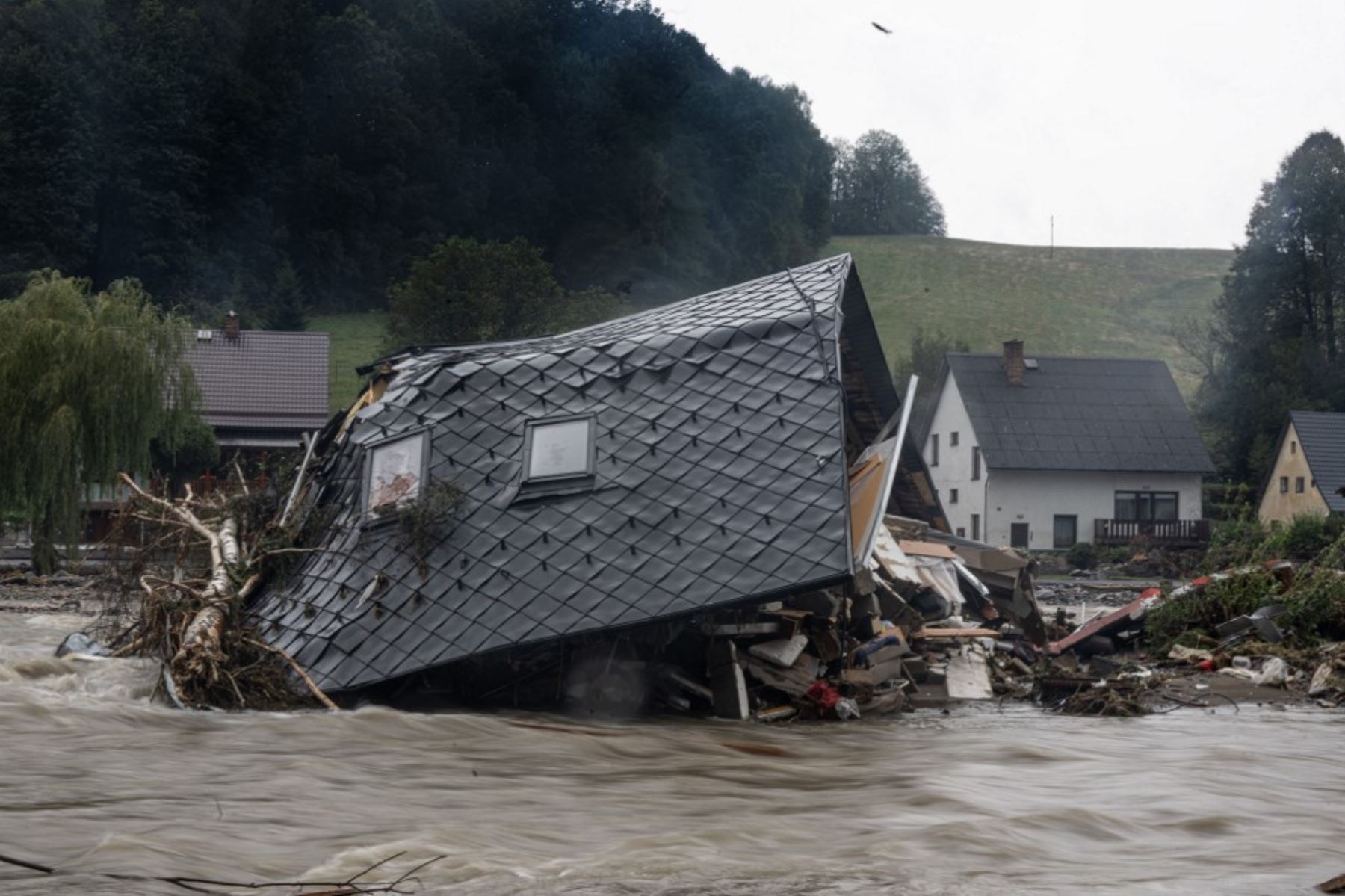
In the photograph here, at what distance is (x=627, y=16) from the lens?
90.1 meters

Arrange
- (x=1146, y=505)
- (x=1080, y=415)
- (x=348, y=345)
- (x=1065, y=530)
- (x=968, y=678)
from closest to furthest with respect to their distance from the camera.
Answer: (x=968, y=678) < (x=1065, y=530) < (x=1146, y=505) < (x=1080, y=415) < (x=348, y=345)

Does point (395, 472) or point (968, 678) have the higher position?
point (395, 472)

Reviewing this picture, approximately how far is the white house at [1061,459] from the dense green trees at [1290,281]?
472 inches

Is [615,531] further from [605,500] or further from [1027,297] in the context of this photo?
[1027,297]

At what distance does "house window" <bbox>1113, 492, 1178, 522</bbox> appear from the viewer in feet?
174

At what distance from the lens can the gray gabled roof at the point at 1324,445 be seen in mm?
49062

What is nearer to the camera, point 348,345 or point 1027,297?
point 348,345

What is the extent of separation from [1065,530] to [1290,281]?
25.0 m

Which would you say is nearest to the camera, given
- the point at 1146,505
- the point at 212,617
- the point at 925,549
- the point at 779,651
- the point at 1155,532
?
the point at 212,617

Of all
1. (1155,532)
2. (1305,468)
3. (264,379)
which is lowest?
(1155,532)

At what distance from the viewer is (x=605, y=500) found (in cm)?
1355

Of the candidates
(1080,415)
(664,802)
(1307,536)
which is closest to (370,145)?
(1080,415)

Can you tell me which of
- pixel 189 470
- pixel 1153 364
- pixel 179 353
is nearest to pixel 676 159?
pixel 1153 364

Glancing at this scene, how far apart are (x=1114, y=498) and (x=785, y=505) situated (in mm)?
42789
